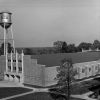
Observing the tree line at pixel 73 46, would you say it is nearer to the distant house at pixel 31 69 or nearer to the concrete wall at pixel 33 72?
the distant house at pixel 31 69

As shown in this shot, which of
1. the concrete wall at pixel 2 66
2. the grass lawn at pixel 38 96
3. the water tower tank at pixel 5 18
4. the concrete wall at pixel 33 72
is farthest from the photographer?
the water tower tank at pixel 5 18

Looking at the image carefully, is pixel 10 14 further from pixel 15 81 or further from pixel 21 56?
pixel 15 81

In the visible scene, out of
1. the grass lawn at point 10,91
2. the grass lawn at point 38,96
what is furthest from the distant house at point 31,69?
the grass lawn at point 38,96

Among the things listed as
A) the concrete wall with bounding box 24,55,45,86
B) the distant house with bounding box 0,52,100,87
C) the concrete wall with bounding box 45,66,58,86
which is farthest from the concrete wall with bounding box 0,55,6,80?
the concrete wall with bounding box 45,66,58,86

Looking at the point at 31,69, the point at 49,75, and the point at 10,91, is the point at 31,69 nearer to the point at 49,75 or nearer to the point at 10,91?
the point at 49,75

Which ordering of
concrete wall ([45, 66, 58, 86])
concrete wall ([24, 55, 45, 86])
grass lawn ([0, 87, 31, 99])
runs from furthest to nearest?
concrete wall ([24, 55, 45, 86]), concrete wall ([45, 66, 58, 86]), grass lawn ([0, 87, 31, 99])

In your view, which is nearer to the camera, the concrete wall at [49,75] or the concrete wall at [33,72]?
the concrete wall at [49,75]

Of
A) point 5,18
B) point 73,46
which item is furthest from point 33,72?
point 73,46

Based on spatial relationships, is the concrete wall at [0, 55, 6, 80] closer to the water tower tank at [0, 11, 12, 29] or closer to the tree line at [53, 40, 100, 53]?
the water tower tank at [0, 11, 12, 29]

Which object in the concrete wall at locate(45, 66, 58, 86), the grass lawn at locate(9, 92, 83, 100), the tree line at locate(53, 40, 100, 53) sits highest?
the tree line at locate(53, 40, 100, 53)

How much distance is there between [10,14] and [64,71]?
3884 centimetres

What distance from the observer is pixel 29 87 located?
2074 inches

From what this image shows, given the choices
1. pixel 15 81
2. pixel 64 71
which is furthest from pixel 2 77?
pixel 64 71

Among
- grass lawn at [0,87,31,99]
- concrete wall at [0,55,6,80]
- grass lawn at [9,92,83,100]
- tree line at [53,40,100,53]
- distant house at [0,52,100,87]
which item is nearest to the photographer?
grass lawn at [9,92,83,100]
